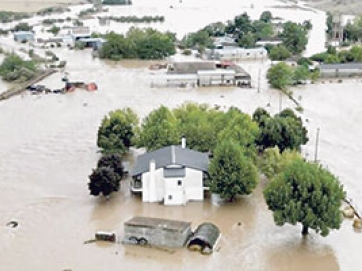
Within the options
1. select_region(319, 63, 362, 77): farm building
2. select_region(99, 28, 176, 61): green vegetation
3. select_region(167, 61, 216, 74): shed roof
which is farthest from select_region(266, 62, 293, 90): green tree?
select_region(99, 28, 176, 61): green vegetation

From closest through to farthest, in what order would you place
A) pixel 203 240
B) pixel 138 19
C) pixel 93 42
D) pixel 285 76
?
1. pixel 203 240
2. pixel 285 76
3. pixel 93 42
4. pixel 138 19

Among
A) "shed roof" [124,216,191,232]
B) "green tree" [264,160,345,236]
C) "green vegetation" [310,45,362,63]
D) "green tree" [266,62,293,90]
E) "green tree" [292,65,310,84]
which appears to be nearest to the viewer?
"green tree" [264,160,345,236]

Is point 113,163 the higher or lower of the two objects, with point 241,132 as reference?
lower

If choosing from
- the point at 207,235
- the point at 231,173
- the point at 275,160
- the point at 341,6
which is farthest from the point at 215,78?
the point at 341,6

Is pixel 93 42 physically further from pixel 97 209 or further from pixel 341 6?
pixel 341 6

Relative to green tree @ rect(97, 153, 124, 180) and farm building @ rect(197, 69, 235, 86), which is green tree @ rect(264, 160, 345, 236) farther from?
farm building @ rect(197, 69, 235, 86)
